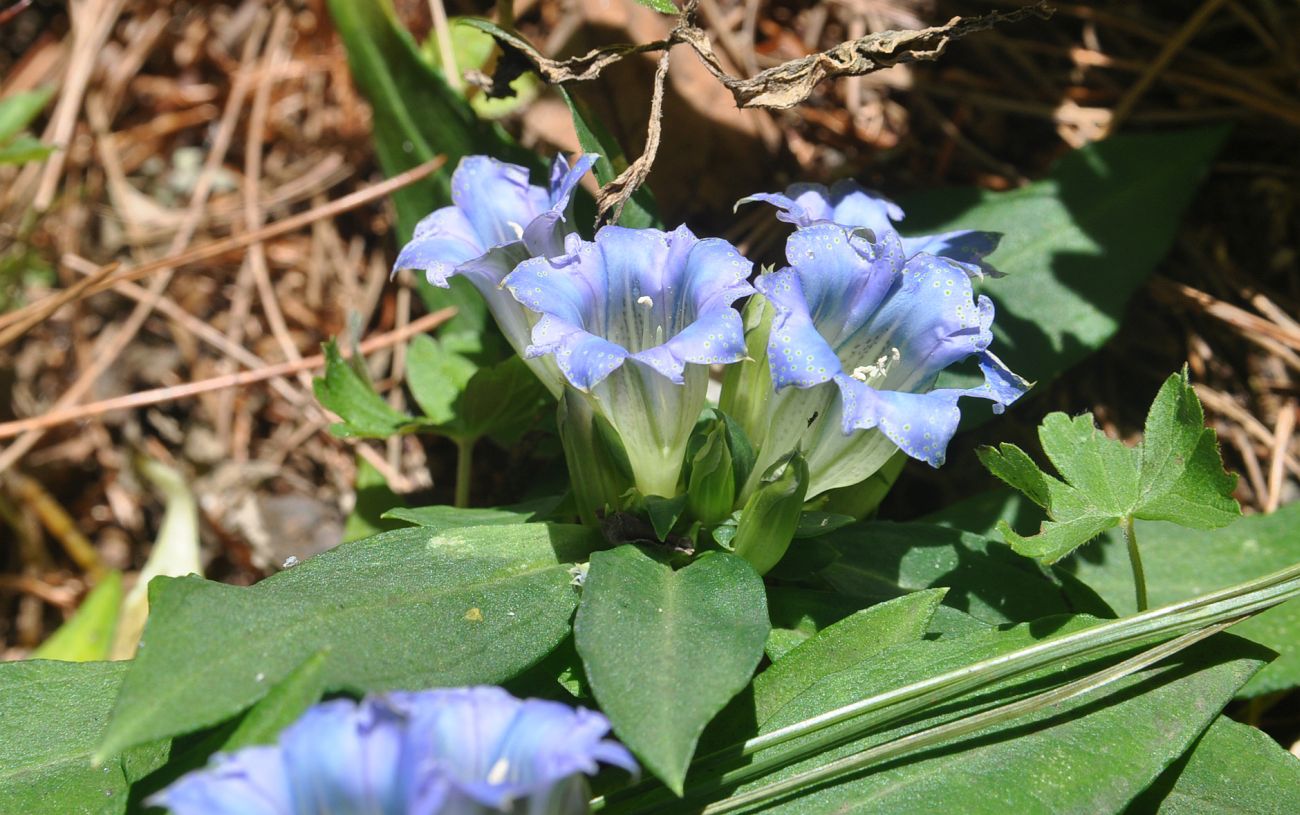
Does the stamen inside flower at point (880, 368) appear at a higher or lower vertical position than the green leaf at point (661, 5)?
lower

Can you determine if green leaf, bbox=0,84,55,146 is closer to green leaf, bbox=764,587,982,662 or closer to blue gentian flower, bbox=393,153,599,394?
blue gentian flower, bbox=393,153,599,394

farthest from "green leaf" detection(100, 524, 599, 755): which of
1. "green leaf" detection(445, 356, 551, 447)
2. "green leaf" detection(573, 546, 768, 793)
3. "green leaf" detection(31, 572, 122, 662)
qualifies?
"green leaf" detection(31, 572, 122, 662)

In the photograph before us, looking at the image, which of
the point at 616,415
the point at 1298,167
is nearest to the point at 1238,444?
the point at 1298,167

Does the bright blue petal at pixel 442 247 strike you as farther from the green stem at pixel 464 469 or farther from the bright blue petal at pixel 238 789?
the bright blue petal at pixel 238 789

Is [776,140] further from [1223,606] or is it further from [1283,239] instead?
[1223,606]

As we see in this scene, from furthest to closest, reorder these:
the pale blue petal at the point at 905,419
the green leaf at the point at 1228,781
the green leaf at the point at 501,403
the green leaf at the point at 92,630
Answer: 1. the green leaf at the point at 92,630
2. the green leaf at the point at 501,403
3. the green leaf at the point at 1228,781
4. the pale blue petal at the point at 905,419

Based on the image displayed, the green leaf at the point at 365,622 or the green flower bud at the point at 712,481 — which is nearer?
the green leaf at the point at 365,622

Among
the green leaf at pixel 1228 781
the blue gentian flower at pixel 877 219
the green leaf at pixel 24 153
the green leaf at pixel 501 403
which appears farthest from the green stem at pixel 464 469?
the green leaf at pixel 1228 781

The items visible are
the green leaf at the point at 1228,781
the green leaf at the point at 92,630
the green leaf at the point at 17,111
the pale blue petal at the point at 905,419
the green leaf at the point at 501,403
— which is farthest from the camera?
the green leaf at the point at 17,111
